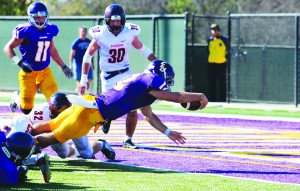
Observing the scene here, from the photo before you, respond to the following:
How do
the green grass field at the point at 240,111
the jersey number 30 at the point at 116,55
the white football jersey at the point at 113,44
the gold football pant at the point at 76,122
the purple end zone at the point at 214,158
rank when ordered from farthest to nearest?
the green grass field at the point at 240,111 < the jersey number 30 at the point at 116,55 < the white football jersey at the point at 113,44 < the purple end zone at the point at 214,158 < the gold football pant at the point at 76,122

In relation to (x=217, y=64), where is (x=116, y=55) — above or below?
above

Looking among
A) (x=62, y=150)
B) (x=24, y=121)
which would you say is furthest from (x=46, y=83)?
(x=24, y=121)

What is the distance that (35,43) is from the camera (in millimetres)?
13258

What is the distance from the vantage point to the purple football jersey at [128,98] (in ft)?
33.1

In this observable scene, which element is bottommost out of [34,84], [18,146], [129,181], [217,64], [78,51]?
[217,64]

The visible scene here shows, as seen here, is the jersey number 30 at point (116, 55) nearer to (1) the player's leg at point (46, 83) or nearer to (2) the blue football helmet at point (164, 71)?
(1) the player's leg at point (46, 83)

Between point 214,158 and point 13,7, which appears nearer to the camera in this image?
point 214,158

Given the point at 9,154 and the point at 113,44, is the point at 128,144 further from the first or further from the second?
the point at 9,154

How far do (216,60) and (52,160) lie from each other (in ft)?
35.8

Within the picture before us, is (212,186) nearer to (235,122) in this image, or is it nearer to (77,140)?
(77,140)

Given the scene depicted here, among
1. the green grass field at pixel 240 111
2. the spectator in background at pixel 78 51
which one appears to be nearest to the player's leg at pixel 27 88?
the green grass field at pixel 240 111

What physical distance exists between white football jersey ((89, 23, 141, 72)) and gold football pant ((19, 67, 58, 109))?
0.95 m

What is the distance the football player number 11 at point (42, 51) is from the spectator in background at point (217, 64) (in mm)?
8124

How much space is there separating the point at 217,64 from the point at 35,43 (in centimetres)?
892
